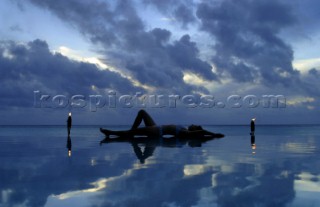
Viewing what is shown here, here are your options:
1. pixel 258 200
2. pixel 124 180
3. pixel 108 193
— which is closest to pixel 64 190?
pixel 108 193

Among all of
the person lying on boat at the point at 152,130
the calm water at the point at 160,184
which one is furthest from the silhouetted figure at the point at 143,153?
the person lying on boat at the point at 152,130

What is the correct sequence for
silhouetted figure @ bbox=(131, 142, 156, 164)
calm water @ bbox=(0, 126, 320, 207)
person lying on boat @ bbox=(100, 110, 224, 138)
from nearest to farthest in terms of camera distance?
calm water @ bbox=(0, 126, 320, 207)
silhouetted figure @ bbox=(131, 142, 156, 164)
person lying on boat @ bbox=(100, 110, 224, 138)

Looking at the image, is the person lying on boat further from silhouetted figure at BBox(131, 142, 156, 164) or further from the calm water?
the calm water

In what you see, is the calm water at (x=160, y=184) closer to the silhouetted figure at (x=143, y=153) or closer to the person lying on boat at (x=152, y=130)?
the silhouetted figure at (x=143, y=153)

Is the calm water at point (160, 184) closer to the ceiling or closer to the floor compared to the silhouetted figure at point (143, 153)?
closer to the ceiling

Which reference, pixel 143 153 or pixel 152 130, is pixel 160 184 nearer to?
pixel 143 153

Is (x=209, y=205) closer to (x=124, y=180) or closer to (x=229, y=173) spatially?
(x=124, y=180)

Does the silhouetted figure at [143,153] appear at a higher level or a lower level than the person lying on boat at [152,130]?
lower

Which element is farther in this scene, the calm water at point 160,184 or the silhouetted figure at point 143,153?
the silhouetted figure at point 143,153

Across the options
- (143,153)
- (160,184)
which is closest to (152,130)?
(143,153)

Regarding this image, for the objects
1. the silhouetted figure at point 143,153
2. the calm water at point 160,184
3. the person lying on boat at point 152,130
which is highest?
the person lying on boat at point 152,130

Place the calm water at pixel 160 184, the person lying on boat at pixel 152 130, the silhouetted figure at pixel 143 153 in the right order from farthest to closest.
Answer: the person lying on boat at pixel 152 130 < the silhouetted figure at pixel 143 153 < the calm water at pixel 160 184

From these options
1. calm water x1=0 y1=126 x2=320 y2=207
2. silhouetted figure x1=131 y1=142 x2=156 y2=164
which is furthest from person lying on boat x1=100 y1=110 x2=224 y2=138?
calm water x1=0 y1=126 x2=320 y2=207

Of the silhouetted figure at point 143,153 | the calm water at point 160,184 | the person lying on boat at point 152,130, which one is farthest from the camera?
the person lying on boat at point 152,130
